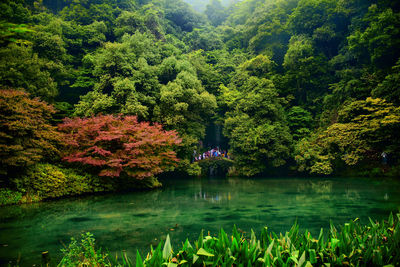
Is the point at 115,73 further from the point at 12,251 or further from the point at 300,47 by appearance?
the point at 300,47

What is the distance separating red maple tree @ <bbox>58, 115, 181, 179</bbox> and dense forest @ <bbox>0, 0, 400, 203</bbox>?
0.05 metres

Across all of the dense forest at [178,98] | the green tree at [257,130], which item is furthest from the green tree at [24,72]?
the green tree at [257,130]

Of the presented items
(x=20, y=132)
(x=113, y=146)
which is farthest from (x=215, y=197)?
(x=20, y=132)

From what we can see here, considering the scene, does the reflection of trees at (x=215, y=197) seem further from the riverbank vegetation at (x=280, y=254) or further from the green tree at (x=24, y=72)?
the green tree at (x=24, y=72)

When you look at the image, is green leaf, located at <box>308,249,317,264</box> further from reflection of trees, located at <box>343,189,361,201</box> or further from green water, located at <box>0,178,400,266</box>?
reflection of trees, located at <box>343,189,361,201</box>

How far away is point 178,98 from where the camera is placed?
13.9 m

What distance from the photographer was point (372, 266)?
1.59 m

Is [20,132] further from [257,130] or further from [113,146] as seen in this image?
[257,130]

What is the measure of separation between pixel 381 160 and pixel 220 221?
37.9 ft

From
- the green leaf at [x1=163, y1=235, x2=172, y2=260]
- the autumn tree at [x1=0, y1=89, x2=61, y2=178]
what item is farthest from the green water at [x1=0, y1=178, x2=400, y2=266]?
the green leaf at [x1=163, y1=235, x2=172, y2=260]

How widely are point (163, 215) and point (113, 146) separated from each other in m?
4.65

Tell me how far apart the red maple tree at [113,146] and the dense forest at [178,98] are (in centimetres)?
5

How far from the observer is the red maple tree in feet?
29.5

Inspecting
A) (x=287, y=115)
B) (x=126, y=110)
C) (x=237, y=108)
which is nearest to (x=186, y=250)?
(x=126, y=110)
